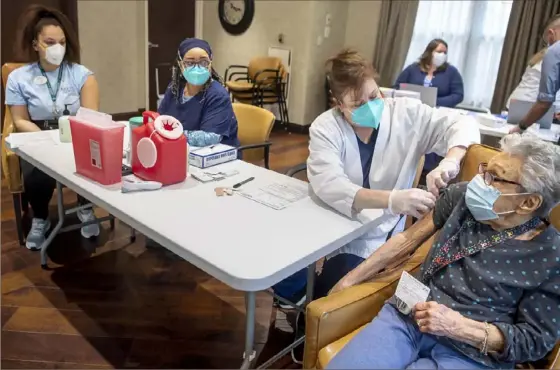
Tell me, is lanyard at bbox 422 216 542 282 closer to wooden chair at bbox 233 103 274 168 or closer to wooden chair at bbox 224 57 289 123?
wooden chair at bbox 233 103 274 168

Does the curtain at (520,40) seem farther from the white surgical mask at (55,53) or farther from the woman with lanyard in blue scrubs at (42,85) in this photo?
the white surgical mask at (55,53)

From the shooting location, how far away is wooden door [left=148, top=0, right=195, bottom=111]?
5.85m

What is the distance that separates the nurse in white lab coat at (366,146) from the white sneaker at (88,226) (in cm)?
166

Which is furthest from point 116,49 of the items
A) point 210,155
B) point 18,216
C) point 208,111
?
point 210,155

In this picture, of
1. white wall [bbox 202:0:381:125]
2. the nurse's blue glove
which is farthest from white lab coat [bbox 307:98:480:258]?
white wall [bbox 202:0:381:125]

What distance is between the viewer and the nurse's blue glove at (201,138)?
215cm

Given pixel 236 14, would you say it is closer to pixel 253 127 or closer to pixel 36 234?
pixel 253 127

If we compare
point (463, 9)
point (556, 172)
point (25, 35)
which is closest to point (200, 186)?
point (556, 172)

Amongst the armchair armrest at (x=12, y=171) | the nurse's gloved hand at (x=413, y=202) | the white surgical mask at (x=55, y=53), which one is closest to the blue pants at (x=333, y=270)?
the nurse's gloved hand at (x=413, y=202)

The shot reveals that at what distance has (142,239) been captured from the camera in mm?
2854

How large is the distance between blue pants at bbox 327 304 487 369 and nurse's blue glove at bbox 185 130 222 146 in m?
1.20

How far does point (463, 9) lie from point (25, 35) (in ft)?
14.9

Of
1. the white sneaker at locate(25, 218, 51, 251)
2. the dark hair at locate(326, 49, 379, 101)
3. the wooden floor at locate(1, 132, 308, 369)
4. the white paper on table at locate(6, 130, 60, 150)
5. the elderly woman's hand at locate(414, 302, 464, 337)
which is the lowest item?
the wooden floor at locate(1, 132, 308, 369)

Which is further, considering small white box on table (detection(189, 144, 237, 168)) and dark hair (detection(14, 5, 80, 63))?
dark hair (detection(14, 5, 80, 63))
